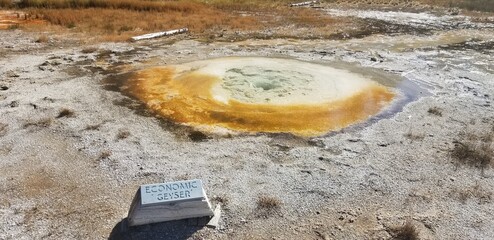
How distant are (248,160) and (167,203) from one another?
2342 millimetres

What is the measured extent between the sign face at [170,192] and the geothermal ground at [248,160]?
1.51 feet

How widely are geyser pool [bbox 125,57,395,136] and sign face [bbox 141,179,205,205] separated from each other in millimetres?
3090

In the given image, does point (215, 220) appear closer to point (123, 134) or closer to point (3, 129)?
point (123, 134)

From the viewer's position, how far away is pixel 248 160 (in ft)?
24.9

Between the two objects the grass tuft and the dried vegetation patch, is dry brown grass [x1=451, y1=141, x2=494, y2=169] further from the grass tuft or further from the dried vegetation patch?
the grass tuft

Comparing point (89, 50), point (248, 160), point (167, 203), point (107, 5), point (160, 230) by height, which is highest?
point (107, 5)

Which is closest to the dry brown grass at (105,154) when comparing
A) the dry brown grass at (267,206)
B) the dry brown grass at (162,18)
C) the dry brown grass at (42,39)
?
the dry brown grass at (267,206)

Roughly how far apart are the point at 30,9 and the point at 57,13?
108 inches

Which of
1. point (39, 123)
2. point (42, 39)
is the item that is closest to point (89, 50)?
point (42, 39)

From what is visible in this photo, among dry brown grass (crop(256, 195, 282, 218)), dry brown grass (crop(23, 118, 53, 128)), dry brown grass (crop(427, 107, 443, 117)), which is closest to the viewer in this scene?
dry brown grass (crop(256, 195, 282, 218))

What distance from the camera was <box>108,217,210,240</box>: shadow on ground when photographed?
560 cm

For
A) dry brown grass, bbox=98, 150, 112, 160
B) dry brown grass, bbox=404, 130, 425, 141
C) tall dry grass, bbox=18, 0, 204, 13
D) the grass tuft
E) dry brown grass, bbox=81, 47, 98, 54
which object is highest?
tall dry grass, bbox=18, 0, 204, 13

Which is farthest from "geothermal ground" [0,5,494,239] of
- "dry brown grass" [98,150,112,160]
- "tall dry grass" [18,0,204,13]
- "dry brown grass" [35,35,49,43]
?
"tall dry grass" [18,0,204,13]

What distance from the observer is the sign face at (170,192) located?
5535 mm
